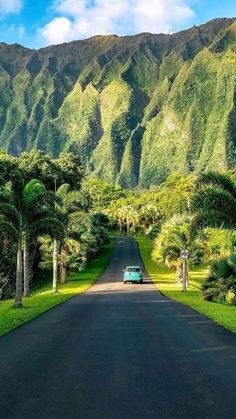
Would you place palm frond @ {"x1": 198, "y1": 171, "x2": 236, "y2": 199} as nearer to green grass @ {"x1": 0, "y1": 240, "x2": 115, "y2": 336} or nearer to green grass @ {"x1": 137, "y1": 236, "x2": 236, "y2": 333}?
green grass @ {"x1": 137, "y1": 236, "x2": 236, "y2": 333}

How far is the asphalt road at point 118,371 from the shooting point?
293 inches

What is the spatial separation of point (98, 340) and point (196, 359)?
11.9ft

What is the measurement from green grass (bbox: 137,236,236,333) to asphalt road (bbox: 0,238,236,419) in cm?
236

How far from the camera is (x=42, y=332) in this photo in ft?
52.6

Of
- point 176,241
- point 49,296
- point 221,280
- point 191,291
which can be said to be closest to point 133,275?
point 176,241

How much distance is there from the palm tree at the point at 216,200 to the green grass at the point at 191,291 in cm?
394

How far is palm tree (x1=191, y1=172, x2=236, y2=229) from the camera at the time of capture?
24781 millimetres

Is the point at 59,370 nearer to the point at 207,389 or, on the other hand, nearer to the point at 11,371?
the point at 11,371

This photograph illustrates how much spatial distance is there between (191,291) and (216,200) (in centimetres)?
2028

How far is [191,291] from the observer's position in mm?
44062

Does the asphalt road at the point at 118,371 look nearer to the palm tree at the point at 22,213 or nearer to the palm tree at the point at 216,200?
the palm tree at the point at 216,200

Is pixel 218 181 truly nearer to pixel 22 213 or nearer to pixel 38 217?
pixel 38 217

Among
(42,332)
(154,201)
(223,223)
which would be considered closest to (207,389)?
(42,332)

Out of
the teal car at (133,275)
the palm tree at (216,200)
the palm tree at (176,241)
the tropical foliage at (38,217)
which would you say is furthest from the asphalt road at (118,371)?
the teal car at (133,275)
